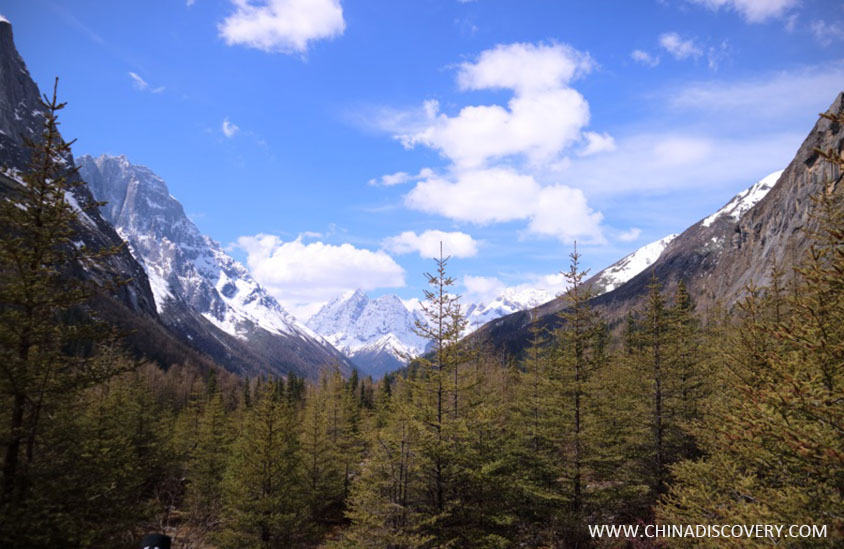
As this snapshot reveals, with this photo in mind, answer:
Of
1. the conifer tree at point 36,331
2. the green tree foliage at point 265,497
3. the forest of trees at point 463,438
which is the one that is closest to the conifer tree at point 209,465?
the forest of trees at point 463,438

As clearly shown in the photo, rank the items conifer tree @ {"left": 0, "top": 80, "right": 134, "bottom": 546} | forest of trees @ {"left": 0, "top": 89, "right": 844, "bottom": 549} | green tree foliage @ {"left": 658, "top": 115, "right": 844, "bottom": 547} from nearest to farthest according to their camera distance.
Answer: green tree foliage @ {"left": 658, "top": 115, "right": 844, "bottom": 547}, forest of trees @ {"left": 0, "top": 89, "right": 844, "bottom": 549}, conifer tree @ {"left": 0, "top": 80, "right": 134, "bottom": 546}

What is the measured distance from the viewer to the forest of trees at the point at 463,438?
859 centimetres

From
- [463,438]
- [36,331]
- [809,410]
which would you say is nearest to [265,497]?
[463,438]

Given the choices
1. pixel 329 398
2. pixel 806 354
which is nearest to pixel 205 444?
pixel 329 398

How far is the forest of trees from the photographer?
8.59m

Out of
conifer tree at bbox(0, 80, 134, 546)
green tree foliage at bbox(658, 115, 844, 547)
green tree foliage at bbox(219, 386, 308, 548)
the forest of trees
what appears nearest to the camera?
green tree foliage at bbox(658, 115, 844, 547)

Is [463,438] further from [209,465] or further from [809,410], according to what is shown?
[209,465]

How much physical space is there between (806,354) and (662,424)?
14633 mm

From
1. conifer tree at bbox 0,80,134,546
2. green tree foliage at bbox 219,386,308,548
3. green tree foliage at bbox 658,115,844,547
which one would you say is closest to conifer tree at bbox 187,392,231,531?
green tree foliage at bbox 219,386,308,548

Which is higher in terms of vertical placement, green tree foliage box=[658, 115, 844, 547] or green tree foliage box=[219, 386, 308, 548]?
green tree foliage box=[658, 115, 844, 547]

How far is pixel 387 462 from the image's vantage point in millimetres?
16391

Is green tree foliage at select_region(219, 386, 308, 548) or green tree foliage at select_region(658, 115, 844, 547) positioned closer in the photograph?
green tree foliage at select_region(658, 115, 844, 547)

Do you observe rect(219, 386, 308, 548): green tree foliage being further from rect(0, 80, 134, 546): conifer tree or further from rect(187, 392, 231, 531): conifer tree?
rect(0, 80, 134, 546): conifer tree

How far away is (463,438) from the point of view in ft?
56.5
